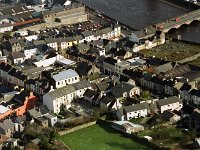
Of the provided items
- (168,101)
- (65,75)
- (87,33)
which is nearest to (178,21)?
(87,33)

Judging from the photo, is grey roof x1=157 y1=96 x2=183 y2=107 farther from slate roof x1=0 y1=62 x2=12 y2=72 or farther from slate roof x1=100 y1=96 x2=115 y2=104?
slate roof x1=0 y1=62 x2=12 y2=72

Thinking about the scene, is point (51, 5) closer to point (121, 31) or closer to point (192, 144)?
point (121, 31)

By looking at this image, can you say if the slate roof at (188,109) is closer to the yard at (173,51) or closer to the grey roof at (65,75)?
the grey roof at (65,75)

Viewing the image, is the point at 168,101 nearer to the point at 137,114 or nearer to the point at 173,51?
the point at 137,114

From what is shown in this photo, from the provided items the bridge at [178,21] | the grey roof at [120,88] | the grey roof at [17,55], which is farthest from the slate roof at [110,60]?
the bridge at [178,21]

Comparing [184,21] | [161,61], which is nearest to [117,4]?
[184,21]
